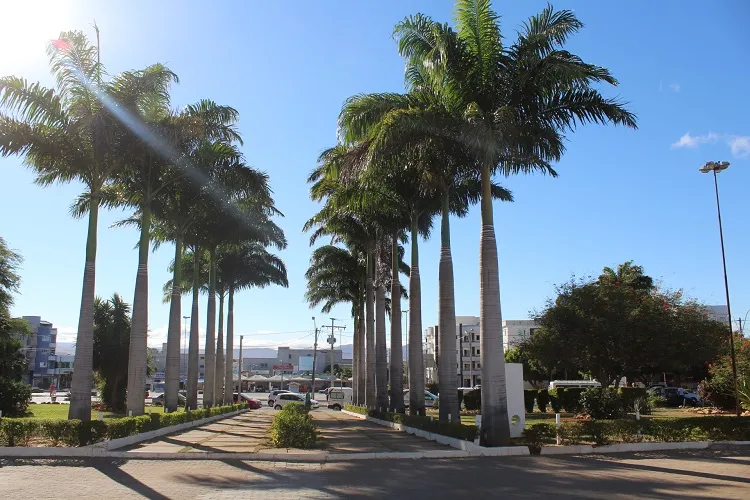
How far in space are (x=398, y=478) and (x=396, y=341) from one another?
57.6 ft

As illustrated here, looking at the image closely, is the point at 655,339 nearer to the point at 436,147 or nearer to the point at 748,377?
the point at 748,377

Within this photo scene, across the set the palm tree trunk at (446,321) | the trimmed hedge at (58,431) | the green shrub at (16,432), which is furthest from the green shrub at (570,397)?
the green shrub at (16,432)

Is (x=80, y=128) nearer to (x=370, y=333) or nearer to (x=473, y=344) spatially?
(x=370, y=333)

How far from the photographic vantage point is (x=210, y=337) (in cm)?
3650

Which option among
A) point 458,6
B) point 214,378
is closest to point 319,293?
point 214,378

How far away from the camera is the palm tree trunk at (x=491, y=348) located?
1670 cm

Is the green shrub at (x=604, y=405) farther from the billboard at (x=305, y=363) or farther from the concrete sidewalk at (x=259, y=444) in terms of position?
the billboard at (x=305, y=363)

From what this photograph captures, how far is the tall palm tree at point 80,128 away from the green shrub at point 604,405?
1851 centimetres

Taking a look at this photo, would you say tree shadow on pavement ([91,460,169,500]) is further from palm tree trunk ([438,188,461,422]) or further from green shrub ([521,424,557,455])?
palm tree trunk ([438,188,461,422])

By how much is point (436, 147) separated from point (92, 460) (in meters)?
12.6

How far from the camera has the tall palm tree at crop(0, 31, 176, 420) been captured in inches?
719

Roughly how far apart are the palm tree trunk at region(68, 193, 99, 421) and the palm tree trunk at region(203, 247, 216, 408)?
15.1 metres

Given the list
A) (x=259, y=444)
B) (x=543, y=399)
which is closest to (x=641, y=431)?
(x=259, y=444)

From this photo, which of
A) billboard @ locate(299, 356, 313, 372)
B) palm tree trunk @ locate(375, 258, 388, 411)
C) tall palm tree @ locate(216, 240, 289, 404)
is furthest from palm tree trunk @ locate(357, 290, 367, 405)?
billboard @ locate(299, 356, 313, 372)
